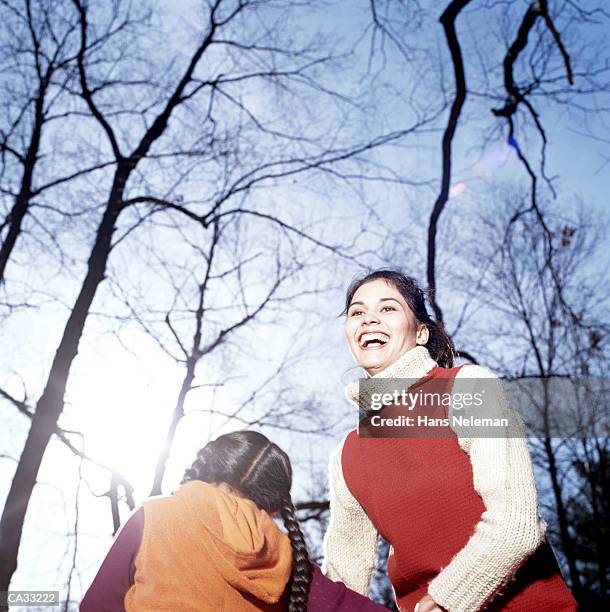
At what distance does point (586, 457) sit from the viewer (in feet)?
37.9

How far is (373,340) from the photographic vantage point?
199 cm

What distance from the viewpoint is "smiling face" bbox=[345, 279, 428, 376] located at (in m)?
1.95

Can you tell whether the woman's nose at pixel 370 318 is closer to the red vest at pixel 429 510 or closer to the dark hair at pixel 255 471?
the red vest at pixel 429 510

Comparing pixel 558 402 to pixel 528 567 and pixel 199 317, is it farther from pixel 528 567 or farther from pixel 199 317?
pixel 528 567

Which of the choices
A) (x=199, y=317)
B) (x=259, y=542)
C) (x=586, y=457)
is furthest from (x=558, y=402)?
(x=259, y=542)

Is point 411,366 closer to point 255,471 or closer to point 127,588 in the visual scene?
point 255,471

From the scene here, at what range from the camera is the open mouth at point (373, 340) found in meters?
1.97

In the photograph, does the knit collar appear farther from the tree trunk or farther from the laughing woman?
the tree trunk

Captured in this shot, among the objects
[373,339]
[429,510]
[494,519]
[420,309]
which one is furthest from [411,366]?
[494,519]

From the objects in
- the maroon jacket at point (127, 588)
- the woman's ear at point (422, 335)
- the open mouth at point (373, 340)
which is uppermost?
the woman's ear at point (422, 335)

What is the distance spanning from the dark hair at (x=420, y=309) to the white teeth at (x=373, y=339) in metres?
0.19

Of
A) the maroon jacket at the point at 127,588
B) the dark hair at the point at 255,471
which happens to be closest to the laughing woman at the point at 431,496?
the maroon jacket at the point at 127,588

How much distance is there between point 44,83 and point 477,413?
6.97 metres

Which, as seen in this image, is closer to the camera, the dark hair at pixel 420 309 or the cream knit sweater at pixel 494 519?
the cream knit sweater at pixel 494 519
